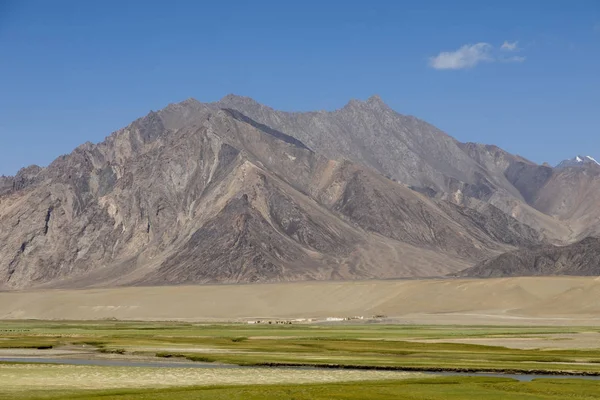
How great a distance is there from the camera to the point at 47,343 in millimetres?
105312

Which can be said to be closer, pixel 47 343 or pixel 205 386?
pixel 205 386

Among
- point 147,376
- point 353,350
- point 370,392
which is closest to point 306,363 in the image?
point 147,376

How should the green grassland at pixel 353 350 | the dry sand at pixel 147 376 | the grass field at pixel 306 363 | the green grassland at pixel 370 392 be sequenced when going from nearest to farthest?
the green grassland at pixel 370 392 → the grass field at pixel 306 363 → the dry sand at pixel 147 376 → the green grassland at pixel 353 350

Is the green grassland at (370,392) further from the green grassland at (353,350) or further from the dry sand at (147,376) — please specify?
the green grassland at (353,350)

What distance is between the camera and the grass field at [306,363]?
5578cm

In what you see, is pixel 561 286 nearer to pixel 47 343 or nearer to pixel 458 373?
pixel 47 343

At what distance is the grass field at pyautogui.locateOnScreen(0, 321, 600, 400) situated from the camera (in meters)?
55.8

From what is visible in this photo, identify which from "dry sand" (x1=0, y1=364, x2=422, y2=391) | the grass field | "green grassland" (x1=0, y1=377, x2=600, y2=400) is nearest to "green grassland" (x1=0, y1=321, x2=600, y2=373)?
the grass field

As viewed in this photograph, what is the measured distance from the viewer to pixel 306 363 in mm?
75375

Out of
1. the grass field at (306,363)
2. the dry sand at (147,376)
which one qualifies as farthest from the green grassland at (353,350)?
the dry sand at (147,376)

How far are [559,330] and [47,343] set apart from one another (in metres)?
63.8

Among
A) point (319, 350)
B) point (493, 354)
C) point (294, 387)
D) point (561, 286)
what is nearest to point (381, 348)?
point (319, 350)

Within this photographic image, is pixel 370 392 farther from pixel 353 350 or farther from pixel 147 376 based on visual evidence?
pixel 353 350

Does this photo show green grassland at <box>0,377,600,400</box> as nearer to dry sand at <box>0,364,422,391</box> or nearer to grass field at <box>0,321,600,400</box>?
Result: grass field at <box>0,321,600,400</box>
